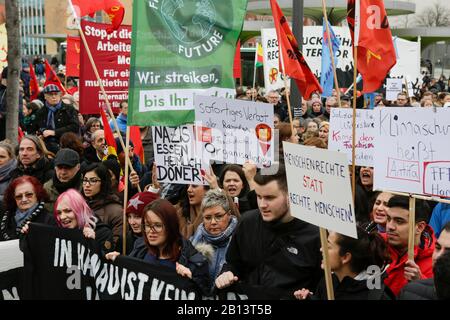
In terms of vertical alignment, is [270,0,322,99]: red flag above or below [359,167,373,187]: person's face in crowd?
above

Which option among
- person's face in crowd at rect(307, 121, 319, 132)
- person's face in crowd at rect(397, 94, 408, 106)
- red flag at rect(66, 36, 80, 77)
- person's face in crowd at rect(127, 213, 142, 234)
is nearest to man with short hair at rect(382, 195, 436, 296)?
person's face in crowd at rect(127, 213, 142, 234)

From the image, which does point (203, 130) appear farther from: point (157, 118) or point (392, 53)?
point (392, 53)

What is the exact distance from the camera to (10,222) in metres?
5.70

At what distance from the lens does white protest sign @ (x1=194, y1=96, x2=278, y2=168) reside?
19.6 ft

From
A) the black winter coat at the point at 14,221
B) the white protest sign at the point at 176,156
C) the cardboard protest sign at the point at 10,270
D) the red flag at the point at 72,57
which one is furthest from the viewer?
the red flag at the point at 72,57

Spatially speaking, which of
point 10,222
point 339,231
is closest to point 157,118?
point 10,222

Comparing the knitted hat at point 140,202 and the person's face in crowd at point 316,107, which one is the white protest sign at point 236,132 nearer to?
the knitted hat at point 140,202

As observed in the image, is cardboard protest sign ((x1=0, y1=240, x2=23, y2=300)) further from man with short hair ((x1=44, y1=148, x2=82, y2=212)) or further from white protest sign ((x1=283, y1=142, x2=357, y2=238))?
white protest sign ((x1=283, y1=142, x2=357, y2=238))

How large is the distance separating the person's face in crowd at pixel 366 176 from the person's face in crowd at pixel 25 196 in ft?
9.01

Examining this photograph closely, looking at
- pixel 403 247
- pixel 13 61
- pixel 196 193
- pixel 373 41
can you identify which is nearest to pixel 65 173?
pixel 196 193

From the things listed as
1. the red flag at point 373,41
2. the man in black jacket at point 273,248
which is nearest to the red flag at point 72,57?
the red flag at point 373,41

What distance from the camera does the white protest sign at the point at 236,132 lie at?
598 centimetres

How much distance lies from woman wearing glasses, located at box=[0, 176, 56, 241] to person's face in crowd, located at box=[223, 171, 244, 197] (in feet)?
4.72

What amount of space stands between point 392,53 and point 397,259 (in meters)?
3.02
